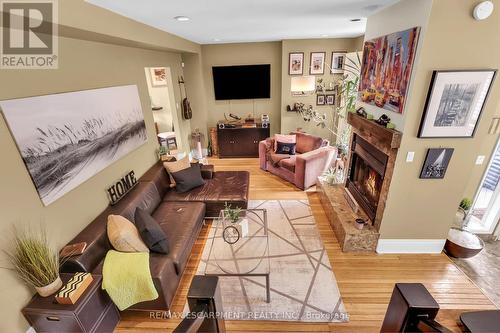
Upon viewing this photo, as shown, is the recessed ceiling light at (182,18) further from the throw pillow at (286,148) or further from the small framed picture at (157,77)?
the small framed picture at (157,77)

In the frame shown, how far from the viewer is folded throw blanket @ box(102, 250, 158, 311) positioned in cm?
207

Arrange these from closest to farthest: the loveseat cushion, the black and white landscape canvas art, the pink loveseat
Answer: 1. the black and white landscape canvas art
2. the loveseat cushion
3. the pink loveseat

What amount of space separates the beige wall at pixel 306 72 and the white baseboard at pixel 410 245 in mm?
3674

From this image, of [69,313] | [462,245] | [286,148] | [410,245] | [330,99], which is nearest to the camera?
[69,313]

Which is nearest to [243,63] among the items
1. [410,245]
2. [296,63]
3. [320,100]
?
[296,63]

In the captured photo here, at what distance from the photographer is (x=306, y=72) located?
5.60 metres

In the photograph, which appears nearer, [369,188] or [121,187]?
[121,187]

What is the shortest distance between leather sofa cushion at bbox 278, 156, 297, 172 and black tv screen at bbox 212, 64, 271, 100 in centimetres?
211

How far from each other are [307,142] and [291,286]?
3.26 metres

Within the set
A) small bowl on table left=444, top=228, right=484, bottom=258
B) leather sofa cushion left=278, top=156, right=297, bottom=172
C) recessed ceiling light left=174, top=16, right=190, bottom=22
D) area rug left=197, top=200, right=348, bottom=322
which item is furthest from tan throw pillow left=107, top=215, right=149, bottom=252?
small bowl on table left=444, top=228, right=484, bottom=258

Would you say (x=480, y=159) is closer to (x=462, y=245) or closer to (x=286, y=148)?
(x=462, y=245)

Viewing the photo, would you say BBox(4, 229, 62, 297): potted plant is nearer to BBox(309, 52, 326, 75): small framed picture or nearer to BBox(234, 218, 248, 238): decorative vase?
BBox(234, 218, 248, 238): decorative vase

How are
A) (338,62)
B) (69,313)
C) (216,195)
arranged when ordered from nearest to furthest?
(69,313) → (216,195) → (338,62)

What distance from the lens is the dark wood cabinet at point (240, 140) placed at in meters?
5.86
